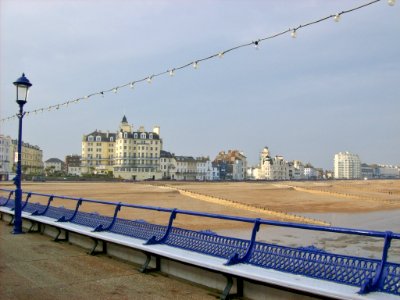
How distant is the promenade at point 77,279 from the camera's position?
5.84m

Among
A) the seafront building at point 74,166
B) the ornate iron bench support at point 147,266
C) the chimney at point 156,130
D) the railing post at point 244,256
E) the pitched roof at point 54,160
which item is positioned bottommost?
the ornate iron bench support at point 147,266

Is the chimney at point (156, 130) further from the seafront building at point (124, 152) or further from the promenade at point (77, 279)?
the promenade at point (77, 279)

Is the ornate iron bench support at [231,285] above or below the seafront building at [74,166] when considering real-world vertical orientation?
below

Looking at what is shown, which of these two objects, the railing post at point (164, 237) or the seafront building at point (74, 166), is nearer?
the railing post at point (164, 237)

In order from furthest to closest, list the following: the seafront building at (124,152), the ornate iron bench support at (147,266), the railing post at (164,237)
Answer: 1. the seafront building at (124,152)
2. the railing post at (164,237)
3. the ornate iron bench support at (147,266)

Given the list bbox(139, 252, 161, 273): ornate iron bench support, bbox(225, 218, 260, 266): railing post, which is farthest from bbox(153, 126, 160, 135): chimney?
bbox(225, 218, 260, 266): railing post

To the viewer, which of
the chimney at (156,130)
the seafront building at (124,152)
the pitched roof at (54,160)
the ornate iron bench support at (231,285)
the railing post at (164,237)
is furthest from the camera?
the pitched roof at (54,160)

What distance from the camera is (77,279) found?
664 cm

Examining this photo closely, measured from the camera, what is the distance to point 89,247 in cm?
935

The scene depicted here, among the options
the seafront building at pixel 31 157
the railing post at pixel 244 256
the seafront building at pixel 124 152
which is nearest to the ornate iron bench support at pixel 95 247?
the railing post at pixel 244 256

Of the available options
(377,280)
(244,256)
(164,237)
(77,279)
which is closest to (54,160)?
(164,237)

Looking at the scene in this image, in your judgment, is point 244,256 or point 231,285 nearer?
point 231,285

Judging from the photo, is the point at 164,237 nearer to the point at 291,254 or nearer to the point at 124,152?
the point at 291,254

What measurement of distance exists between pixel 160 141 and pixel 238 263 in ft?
473
